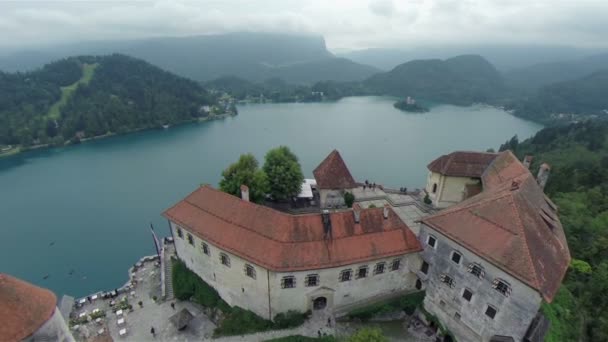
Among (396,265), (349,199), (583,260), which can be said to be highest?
(349,199)

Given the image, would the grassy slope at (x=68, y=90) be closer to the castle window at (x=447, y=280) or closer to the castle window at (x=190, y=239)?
the castle window at (x=190, y=239)

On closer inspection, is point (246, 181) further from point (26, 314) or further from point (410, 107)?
point (410, 107)

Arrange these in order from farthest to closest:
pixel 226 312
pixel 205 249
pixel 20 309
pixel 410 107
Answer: pixel 410 107
pixel 226 312
pixel 205 249
pixel 20 309

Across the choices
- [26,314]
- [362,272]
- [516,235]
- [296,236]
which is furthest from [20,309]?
[516,235]

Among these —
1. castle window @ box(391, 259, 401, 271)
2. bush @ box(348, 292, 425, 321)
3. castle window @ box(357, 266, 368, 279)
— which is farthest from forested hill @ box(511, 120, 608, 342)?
castle window @ box(357, 266, 368, 279)

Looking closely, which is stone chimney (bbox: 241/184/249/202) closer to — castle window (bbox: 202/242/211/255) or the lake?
castle window (bbox: 202/242/211/255)

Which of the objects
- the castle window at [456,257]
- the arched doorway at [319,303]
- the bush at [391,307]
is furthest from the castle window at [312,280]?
the castle window at [456,257]
